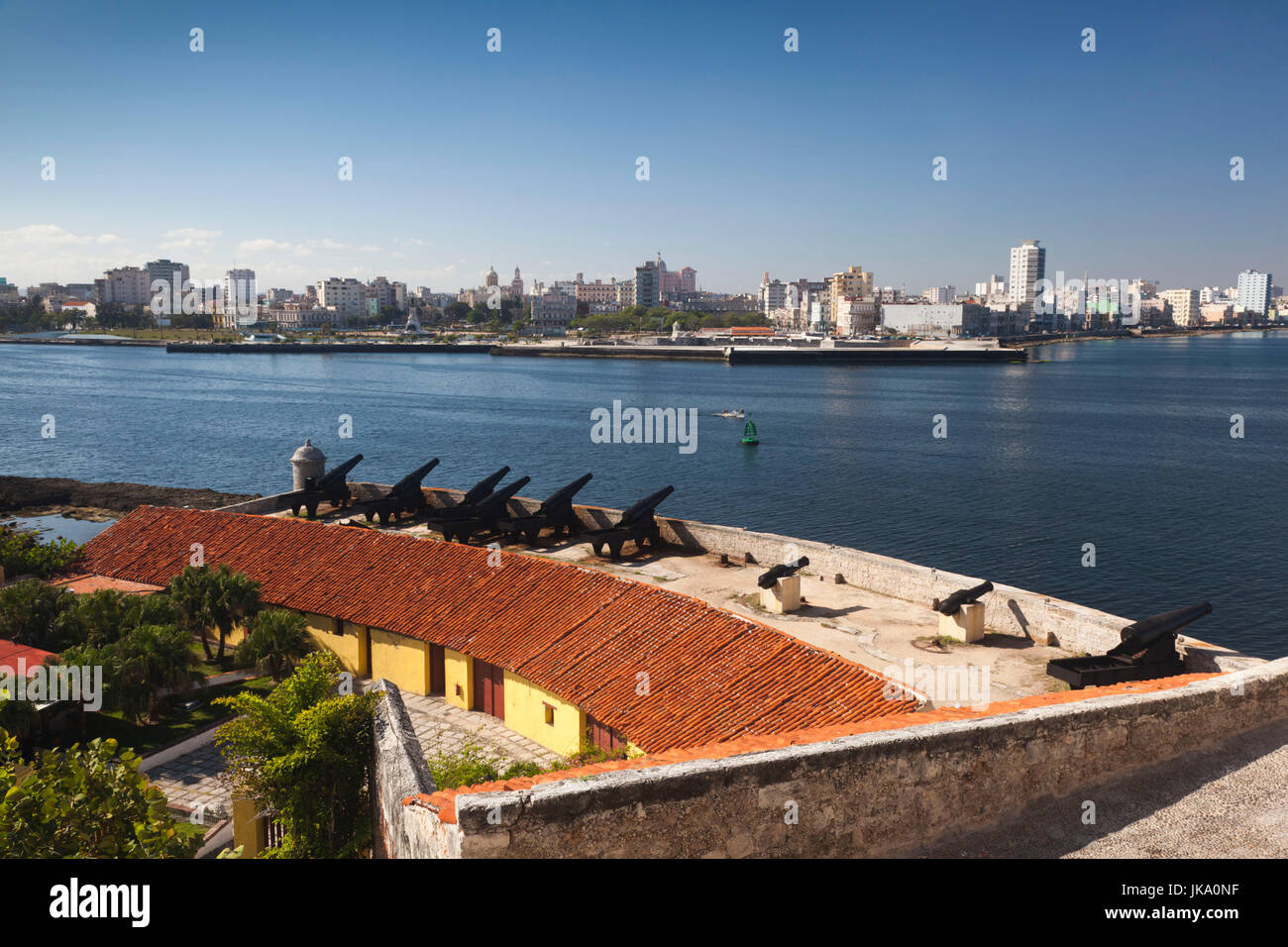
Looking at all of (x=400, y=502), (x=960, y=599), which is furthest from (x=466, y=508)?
(x=960, y=599)

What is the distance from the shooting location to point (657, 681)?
51.7ft

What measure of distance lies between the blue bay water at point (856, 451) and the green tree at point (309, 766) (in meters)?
26.6

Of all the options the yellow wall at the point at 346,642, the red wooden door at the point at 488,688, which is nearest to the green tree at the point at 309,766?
the red wooden door at the point at 488,688

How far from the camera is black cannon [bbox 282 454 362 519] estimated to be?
31.6 meters

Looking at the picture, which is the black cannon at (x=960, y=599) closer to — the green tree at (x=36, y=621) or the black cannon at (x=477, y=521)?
the black cannon at (x=477, y=521)

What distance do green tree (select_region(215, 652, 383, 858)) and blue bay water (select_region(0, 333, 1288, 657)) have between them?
26551 millimetres

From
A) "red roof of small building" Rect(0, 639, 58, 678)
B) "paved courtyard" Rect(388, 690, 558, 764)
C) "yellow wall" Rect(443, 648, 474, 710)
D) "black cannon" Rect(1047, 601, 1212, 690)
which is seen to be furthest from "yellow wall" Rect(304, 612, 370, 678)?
"black cannon" Rect(1047, 601, 1212, 690)

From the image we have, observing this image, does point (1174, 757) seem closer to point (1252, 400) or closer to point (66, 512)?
point (66, 512)

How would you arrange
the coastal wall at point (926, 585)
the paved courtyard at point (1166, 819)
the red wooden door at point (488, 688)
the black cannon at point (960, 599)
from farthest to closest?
1. the red wooden door at point (488, 688)
2. the black cannon at point (960, 599)
3. the coastal wall at point (926, 585)
4. the paved courtyard at point (1166, 819)

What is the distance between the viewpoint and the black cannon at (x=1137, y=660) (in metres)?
14.3
